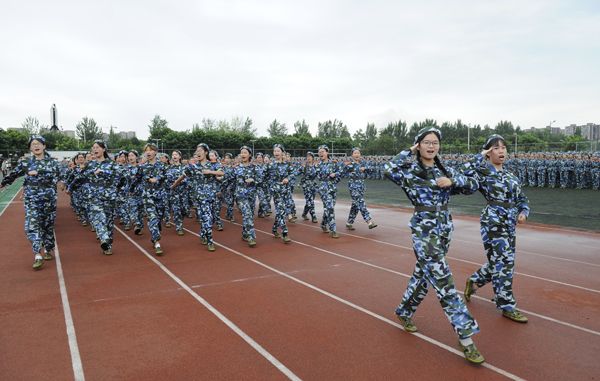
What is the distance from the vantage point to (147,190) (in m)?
9.37

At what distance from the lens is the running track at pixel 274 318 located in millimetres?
3977

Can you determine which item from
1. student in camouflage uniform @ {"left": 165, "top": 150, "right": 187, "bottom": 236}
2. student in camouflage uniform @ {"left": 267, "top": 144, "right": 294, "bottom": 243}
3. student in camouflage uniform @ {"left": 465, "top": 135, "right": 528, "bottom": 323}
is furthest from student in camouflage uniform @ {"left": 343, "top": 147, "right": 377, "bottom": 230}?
student in camouflage uniform @ {"left": 465, "top": 135, "right": 528, "bottom": 323}

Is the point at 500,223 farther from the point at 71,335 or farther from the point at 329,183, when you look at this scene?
the point at 329,183

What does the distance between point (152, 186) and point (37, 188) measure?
2.37 m

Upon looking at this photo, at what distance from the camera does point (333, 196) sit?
10.6 m

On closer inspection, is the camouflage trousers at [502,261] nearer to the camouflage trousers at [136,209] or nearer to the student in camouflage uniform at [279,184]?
the student in camouflage uniform at [279,184]

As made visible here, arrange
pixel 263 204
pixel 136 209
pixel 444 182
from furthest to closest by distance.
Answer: pixel 263 204 → pixel 136 209 → pixel 444 182

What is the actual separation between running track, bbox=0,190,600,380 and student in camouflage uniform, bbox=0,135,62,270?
0.64 m

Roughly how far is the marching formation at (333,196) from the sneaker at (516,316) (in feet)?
0.04

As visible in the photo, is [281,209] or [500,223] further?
[281,209]

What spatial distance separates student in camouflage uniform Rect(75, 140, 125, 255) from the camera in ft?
27.6

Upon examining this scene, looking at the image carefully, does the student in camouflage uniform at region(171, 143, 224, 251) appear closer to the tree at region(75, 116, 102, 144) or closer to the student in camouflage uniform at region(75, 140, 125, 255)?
the student in camouflage uniform at region(75, 140, 125, 255)

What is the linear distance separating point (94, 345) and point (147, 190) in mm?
5290

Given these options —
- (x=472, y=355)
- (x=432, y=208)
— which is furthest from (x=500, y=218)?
(x=472, y=355)
